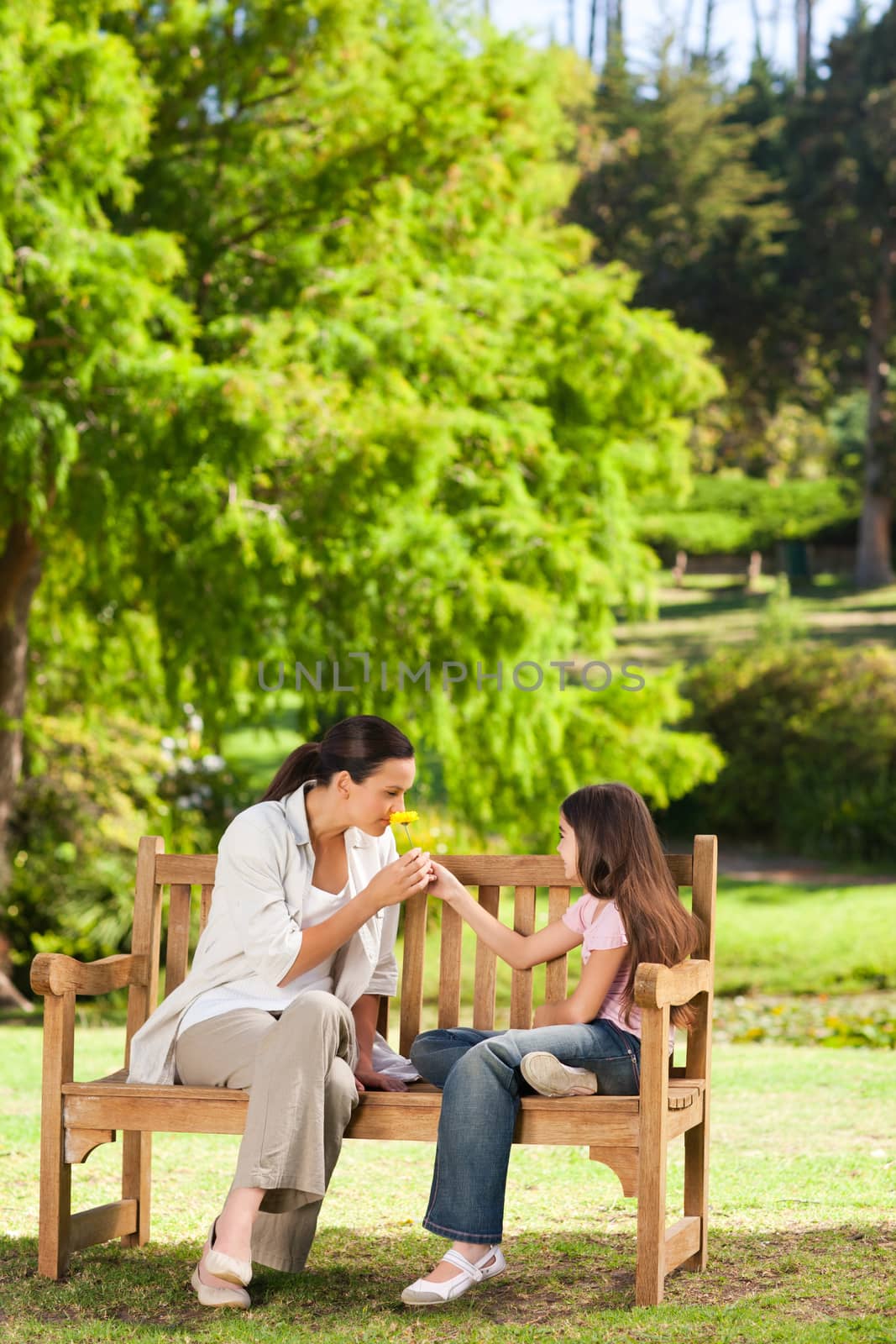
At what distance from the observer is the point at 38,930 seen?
10.7 metres

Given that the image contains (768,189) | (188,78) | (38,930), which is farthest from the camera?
(768,189)

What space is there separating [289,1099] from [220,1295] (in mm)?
426

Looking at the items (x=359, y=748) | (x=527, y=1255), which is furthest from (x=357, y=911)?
(x=527, y=1255)

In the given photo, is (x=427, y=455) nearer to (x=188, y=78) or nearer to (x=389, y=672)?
(x=389, y=672)

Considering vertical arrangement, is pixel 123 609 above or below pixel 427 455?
below

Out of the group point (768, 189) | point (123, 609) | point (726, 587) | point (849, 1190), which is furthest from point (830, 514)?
point (849, 1190)

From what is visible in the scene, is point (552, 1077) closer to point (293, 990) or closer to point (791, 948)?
point (293, 990)

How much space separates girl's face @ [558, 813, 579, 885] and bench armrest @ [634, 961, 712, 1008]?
11.0 inches

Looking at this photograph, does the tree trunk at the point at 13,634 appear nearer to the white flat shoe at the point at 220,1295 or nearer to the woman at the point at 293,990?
the woman at the point at 293,990

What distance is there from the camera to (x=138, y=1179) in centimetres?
380

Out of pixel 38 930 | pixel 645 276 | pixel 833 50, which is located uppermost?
pixel 833 50

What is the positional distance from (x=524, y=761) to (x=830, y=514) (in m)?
23.5

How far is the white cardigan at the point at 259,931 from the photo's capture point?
338cm

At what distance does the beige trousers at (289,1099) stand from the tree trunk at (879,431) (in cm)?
2535
